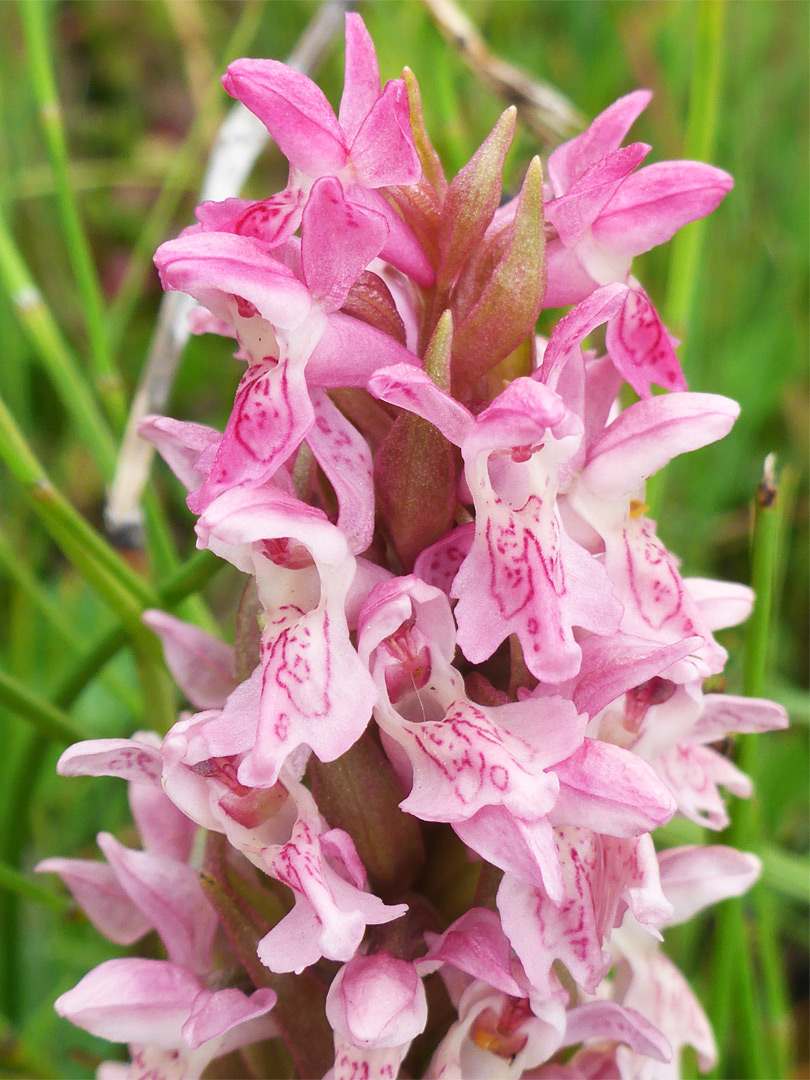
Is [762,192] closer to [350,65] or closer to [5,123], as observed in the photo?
[5,123]

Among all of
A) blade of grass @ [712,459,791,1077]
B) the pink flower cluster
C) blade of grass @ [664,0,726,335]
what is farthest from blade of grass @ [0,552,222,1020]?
blade of grass @ [664,0,726,335]

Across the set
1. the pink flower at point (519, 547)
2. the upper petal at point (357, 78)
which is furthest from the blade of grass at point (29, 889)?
the upper petal at point (357, 78)

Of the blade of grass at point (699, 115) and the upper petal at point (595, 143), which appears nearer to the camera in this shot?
the upper petal at point (595, 143)

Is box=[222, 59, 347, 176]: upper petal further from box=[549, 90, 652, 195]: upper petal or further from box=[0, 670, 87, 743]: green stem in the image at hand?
box=[0, 670, 87, 743]: green stem

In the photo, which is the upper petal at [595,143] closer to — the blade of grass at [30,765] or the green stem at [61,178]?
the blade of grass at [30,765]

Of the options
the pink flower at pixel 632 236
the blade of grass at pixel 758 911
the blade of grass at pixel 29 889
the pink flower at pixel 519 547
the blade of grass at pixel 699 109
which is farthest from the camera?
the blade of grass at pixel 699 109

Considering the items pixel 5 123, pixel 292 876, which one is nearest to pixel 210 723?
pixel 292 876

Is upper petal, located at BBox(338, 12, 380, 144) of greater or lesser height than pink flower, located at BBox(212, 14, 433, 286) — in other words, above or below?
above

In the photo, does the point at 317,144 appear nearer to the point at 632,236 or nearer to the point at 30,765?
the point at 632,236
